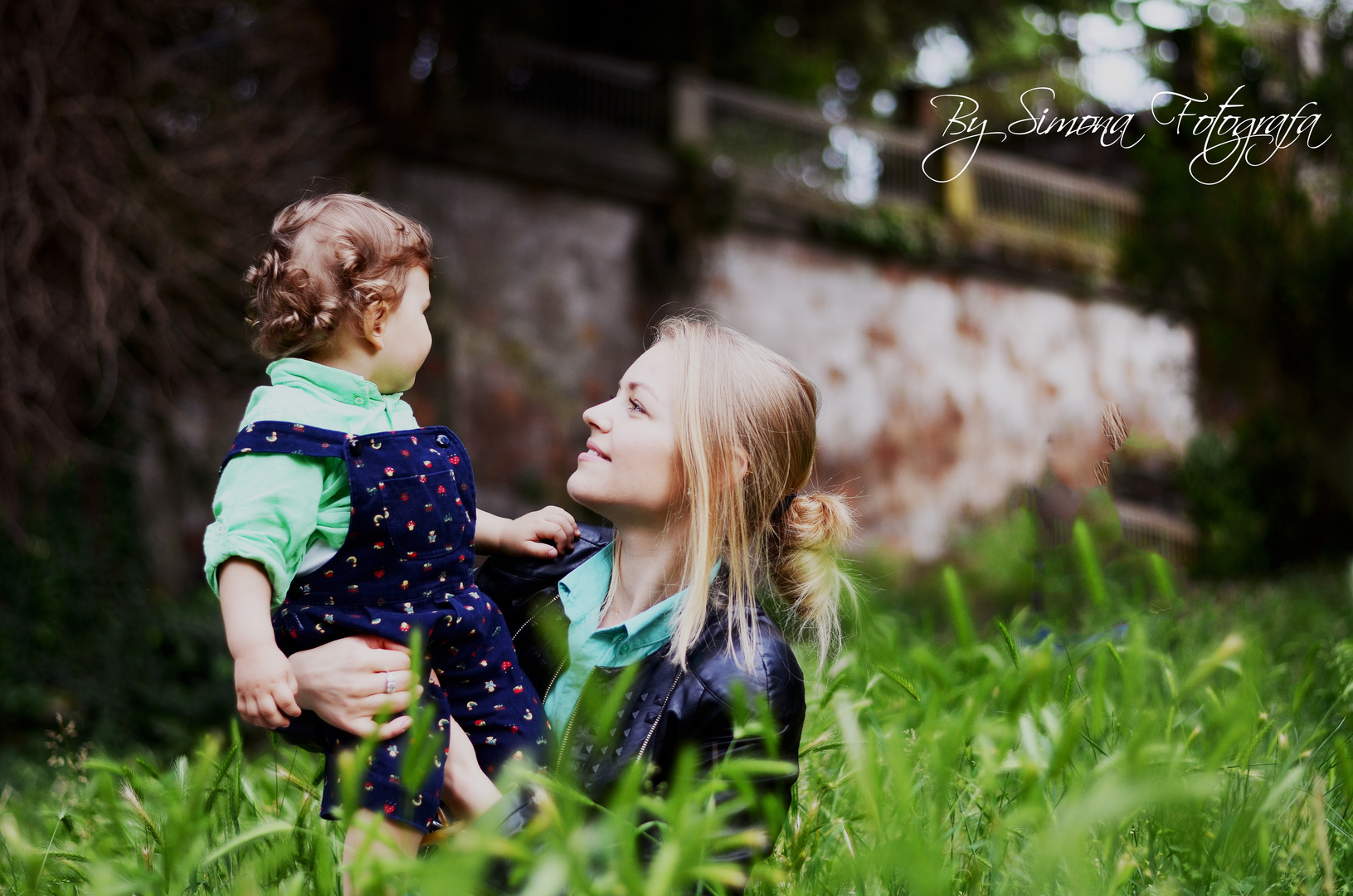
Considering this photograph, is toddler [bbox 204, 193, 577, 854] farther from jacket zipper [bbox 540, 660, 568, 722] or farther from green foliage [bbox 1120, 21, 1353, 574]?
green foliage [bbox 1120, 21, 1353, 574]

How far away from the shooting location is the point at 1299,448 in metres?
7.63

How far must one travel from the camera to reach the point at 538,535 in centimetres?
190

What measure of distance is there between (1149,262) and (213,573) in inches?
293

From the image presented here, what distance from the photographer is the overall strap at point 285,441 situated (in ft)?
5.12

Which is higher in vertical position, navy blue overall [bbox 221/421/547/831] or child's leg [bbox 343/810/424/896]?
navy blue overall [bbox 221/421/547/831]

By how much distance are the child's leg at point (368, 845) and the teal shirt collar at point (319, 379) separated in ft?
1.98

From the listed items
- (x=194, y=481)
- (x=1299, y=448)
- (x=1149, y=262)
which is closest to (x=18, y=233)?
(x=194, y=481)

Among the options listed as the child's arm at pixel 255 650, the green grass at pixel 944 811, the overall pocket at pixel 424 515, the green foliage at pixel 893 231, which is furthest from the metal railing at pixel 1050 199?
the child's arm at pixel 255 650

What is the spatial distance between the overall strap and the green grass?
44 centimetres

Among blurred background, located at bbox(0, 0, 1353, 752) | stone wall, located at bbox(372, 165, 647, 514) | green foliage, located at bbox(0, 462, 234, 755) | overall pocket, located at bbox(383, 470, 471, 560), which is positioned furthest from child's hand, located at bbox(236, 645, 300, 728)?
stone wall, located at bbox(372, 165, 647, 514)

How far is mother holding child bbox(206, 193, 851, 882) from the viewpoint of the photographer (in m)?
1.54

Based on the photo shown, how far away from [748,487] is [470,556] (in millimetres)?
457

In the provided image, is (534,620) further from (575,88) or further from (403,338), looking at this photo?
(575,88)

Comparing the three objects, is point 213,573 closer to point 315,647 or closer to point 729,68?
point 315,647
